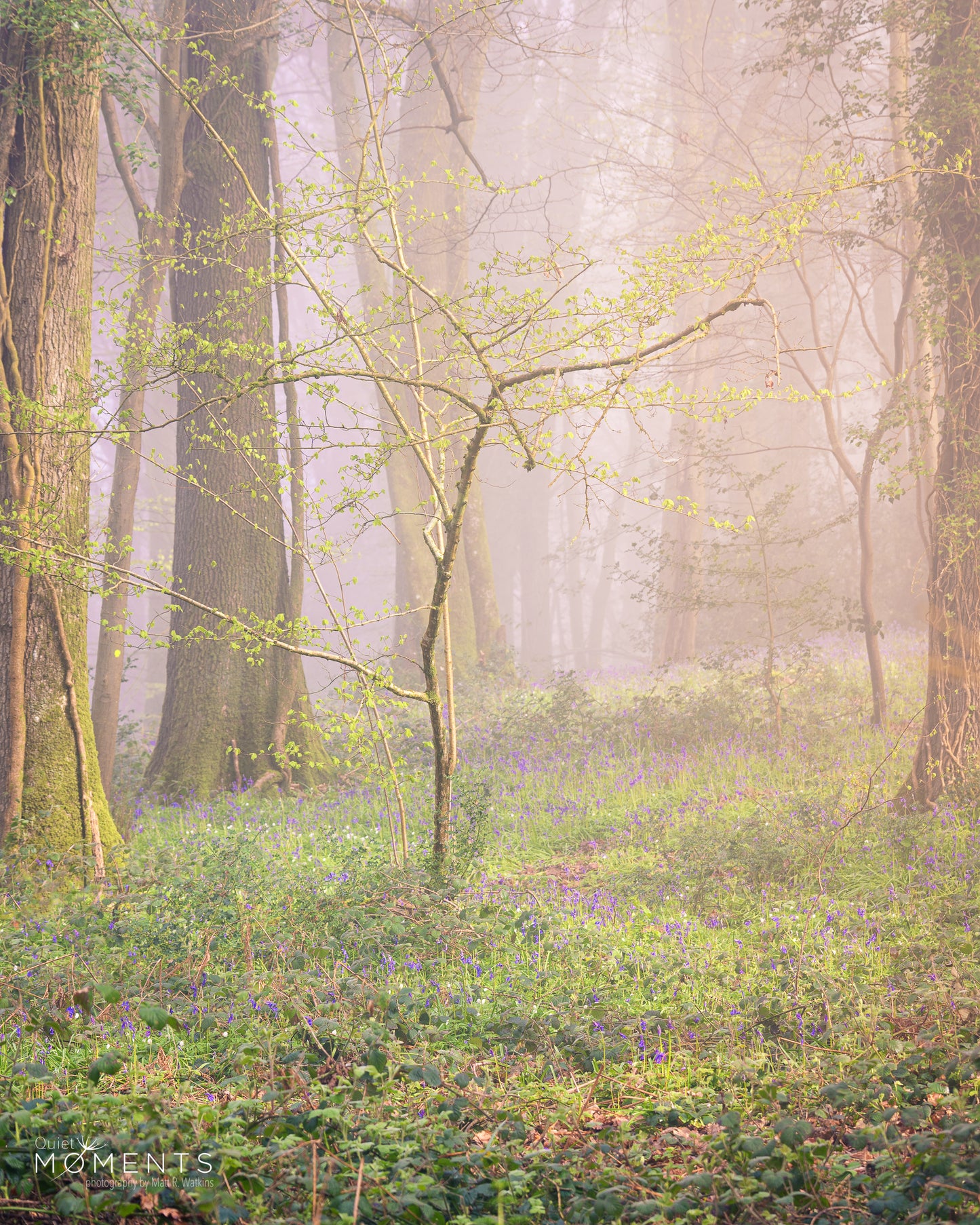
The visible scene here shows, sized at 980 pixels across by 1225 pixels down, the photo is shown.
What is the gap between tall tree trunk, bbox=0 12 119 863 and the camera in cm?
570

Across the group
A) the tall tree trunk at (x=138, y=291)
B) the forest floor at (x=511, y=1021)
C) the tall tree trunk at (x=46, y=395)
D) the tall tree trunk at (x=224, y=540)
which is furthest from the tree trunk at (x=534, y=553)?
the tall tree trunk at (x=46, y=395)

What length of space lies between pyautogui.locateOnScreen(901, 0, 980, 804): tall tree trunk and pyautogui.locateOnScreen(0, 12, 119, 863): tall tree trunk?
6.34m

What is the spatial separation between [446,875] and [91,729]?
2970mm

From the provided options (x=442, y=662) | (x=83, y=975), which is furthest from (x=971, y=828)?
(x=442, y=662)

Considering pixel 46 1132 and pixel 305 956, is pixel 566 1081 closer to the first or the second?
pixel 305 956

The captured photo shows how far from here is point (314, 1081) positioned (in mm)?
2838

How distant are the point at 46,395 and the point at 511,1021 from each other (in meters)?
5.20

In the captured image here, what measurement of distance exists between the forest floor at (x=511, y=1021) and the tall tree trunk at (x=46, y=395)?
60 cm

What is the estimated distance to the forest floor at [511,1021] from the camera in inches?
95.2

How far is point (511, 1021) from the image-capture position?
3.51 meters

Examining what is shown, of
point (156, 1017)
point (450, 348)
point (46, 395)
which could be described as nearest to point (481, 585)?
point (46, 395)

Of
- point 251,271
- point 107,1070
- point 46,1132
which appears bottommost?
point 46,1132

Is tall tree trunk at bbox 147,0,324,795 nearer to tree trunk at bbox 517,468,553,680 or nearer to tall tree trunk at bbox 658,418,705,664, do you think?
tall tree trunk at bbox 658,418,705,664

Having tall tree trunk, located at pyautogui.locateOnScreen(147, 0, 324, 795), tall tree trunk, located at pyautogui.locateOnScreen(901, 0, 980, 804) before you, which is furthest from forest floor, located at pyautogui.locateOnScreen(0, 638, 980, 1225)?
tall tree trunk, located at pyautogui.locateOnScreen(147, 0, 324, 795)
